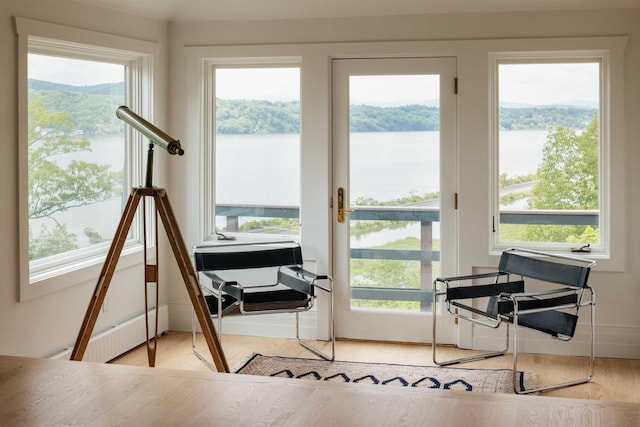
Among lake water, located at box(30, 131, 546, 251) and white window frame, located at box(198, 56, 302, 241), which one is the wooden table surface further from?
white window frame, located at box(198, 56, 302, 241)

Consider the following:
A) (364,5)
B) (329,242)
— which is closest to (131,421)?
(329,242)

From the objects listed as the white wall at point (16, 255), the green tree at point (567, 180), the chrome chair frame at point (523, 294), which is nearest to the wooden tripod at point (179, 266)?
the white wall at point (16, 255)

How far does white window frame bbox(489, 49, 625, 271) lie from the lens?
449 cm

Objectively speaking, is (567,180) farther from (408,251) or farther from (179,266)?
(179,266)

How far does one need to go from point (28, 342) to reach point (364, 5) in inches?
112

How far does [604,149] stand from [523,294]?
123 centimetres

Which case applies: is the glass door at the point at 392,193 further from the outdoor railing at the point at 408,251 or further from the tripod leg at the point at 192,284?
the tripod leg at the point at 192,284

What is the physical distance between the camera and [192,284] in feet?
11.9

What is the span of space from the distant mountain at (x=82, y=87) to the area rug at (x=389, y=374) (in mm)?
1922

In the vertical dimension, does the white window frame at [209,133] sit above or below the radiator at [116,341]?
above

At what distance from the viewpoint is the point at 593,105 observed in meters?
4.63

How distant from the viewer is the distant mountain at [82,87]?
4000 mm

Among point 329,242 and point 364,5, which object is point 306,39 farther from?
point 329,242

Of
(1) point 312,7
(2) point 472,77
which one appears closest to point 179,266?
(1) point 312,7
